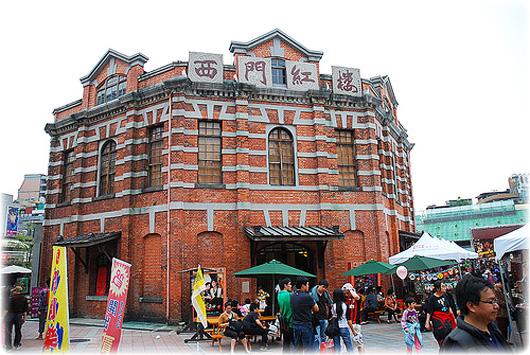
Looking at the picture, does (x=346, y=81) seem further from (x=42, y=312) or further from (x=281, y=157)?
(x=42, y=312)

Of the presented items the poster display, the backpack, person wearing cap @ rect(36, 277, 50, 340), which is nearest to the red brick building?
the poster display

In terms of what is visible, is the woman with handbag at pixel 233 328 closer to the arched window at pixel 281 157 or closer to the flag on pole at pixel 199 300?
the flag on pole at pixel 199 300

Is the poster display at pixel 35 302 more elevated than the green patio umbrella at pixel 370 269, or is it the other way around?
the green patio umbrella at pixel 370 269

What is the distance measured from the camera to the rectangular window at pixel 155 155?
712 inches

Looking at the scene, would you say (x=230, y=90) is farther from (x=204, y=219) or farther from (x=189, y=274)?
(x=189, y=274)

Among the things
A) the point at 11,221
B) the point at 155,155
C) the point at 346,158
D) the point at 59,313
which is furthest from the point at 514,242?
the point at 11,221

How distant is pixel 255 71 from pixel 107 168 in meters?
8.38

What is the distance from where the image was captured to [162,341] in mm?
12867

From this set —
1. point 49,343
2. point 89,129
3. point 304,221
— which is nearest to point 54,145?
point 89,129

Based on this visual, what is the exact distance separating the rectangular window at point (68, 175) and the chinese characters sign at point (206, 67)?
846 centimetres

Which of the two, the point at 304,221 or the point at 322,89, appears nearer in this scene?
the point at 304,221

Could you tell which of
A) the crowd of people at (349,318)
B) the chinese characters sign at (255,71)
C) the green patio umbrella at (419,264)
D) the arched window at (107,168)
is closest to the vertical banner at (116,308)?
the crowd of people at (349,318)

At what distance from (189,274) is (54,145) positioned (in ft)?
37.7

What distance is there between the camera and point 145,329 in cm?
1512
